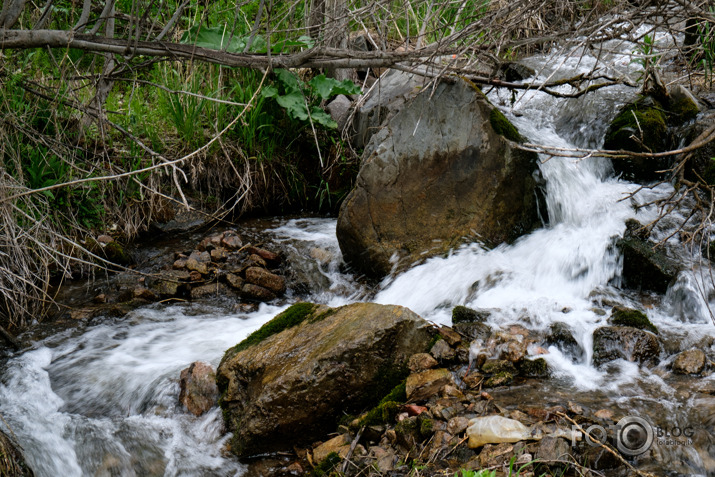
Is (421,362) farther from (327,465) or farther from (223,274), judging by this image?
(223,274)

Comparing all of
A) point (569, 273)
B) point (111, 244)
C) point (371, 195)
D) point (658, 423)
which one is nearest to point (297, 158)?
point (371, 195)

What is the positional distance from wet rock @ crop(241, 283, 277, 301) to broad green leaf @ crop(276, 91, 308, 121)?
1.61 metres

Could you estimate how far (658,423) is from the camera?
252 cm

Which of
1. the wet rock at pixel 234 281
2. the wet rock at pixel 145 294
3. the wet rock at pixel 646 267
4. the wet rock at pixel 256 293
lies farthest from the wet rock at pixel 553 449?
the wet rock at pixel 145 294

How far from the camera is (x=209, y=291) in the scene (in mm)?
4613

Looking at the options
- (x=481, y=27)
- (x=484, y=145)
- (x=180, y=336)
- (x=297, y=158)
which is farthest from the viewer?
(x=297, y=158)

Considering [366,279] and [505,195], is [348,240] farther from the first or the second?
[505,195]

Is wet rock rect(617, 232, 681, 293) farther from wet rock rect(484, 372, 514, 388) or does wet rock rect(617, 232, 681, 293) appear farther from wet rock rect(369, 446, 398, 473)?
wet rock rect(369, 446, 398, 473)

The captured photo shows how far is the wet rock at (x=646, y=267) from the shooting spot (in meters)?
3.85

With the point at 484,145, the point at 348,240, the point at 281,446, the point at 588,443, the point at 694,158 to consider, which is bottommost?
the point at 281,446

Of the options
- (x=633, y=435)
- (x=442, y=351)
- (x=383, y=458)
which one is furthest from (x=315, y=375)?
(x=633, y=435)

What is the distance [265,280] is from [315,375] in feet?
6.30

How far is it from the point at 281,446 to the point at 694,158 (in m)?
4.01

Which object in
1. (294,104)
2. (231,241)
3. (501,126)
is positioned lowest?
(231,241)
